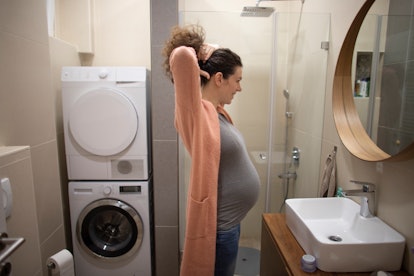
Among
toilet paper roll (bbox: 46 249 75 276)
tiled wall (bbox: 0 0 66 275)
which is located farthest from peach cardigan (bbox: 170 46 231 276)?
tiled wall (bbox: 0 0 66 275)

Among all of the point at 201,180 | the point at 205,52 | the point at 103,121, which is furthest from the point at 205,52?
the point at 103,121

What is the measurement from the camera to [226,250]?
45.3 inches

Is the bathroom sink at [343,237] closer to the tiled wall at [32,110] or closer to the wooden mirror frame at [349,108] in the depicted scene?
the wooden mirror frame at [349,108]

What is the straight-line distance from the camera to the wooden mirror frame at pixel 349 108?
1209 mm

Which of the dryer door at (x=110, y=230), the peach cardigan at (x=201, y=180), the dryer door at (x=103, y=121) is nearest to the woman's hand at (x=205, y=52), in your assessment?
the peach cardigan at (x=201, y=180)

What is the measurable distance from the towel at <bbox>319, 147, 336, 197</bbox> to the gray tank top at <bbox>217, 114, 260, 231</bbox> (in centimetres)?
59

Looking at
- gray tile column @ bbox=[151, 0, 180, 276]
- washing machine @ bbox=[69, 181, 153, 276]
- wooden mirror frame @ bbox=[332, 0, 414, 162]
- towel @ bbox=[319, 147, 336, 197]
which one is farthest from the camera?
washing machine @ bbox=[69, 181, 153, 276]

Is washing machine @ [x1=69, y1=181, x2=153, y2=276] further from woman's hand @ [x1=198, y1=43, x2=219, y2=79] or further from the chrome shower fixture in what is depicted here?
the chrome shower fixture

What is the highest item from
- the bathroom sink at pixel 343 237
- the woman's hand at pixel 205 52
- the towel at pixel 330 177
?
the woman's hand at pixel 205 52

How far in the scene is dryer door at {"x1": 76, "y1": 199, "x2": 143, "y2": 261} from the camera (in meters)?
1.93

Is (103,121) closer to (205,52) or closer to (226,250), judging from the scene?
(205,52)

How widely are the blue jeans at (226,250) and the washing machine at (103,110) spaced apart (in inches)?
39.4

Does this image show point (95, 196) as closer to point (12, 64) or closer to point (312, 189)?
point (12, 64)

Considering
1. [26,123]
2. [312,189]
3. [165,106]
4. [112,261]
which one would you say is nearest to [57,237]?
[112,261]
